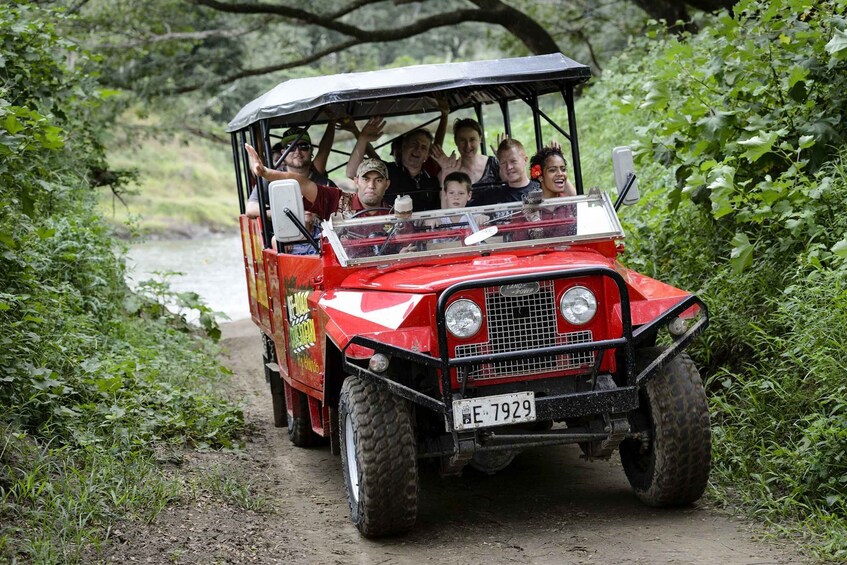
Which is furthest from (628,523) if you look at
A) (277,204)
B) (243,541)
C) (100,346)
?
(100,346)

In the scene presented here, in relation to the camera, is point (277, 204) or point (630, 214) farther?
point (630, 214)

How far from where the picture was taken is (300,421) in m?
8.05

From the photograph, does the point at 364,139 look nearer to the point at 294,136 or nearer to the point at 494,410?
the point at 294,136

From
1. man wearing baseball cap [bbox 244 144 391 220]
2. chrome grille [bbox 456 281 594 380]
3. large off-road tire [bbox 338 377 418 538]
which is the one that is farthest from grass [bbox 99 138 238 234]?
chrome grille [bbox 456 281 594 380]

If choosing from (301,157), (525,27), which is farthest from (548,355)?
(525,27)

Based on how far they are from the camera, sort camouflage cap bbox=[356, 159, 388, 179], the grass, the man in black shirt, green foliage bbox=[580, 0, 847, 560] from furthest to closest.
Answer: the grass
the man in black shirt
camouflage cap bbox=[356, 159, 388, 179]
green foliage bbox=[580, 0, 847, 560]

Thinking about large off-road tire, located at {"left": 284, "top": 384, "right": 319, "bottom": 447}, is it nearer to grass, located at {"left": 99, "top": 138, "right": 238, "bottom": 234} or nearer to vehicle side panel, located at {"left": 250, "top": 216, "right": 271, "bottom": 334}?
vehicle side panel, located at {"left": 250, "top": 216, "right": 271, "bottom": 334}

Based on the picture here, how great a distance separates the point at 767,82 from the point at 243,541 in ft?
15.5

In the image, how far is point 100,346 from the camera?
9.06 meters

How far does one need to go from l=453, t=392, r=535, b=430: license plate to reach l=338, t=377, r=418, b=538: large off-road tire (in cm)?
34

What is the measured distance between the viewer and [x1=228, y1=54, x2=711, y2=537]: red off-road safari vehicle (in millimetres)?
5465

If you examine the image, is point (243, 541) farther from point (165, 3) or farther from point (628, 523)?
point (165, 3)

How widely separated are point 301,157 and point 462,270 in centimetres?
250

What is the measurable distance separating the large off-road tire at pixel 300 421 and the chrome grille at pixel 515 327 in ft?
8.57
